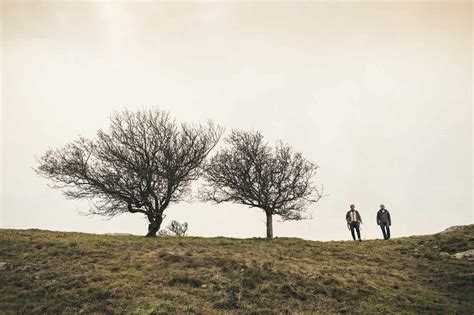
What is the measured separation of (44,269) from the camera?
17.3 m

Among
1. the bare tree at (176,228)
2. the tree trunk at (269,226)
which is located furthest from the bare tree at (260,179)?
the bare tree at (176,228)

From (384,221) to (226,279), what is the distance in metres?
17.3

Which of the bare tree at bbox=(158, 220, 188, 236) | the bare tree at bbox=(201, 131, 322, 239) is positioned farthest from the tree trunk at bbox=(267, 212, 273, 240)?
the bare tree at bbox=(158, 220, 188, 236)

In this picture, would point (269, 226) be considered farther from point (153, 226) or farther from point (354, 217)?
point (153, 226)

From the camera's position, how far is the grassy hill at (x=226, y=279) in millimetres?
13805

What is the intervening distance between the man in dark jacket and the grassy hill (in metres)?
5.43

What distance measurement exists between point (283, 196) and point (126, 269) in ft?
51.8

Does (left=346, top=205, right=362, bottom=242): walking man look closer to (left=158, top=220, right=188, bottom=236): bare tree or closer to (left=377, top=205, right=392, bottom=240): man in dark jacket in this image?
(left=377, top=205, right=392, bottom=240): man in dark jacket

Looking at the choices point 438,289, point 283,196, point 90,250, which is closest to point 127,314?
point 90,250

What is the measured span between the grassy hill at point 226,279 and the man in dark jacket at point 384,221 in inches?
214

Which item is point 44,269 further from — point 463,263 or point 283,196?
point 463,263

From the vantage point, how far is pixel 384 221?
28391 millimetres

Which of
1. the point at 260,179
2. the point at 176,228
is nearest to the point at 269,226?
the point at 260,179

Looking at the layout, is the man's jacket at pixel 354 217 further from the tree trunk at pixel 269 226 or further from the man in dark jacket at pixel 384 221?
the tree trunk at pixel 269 226
